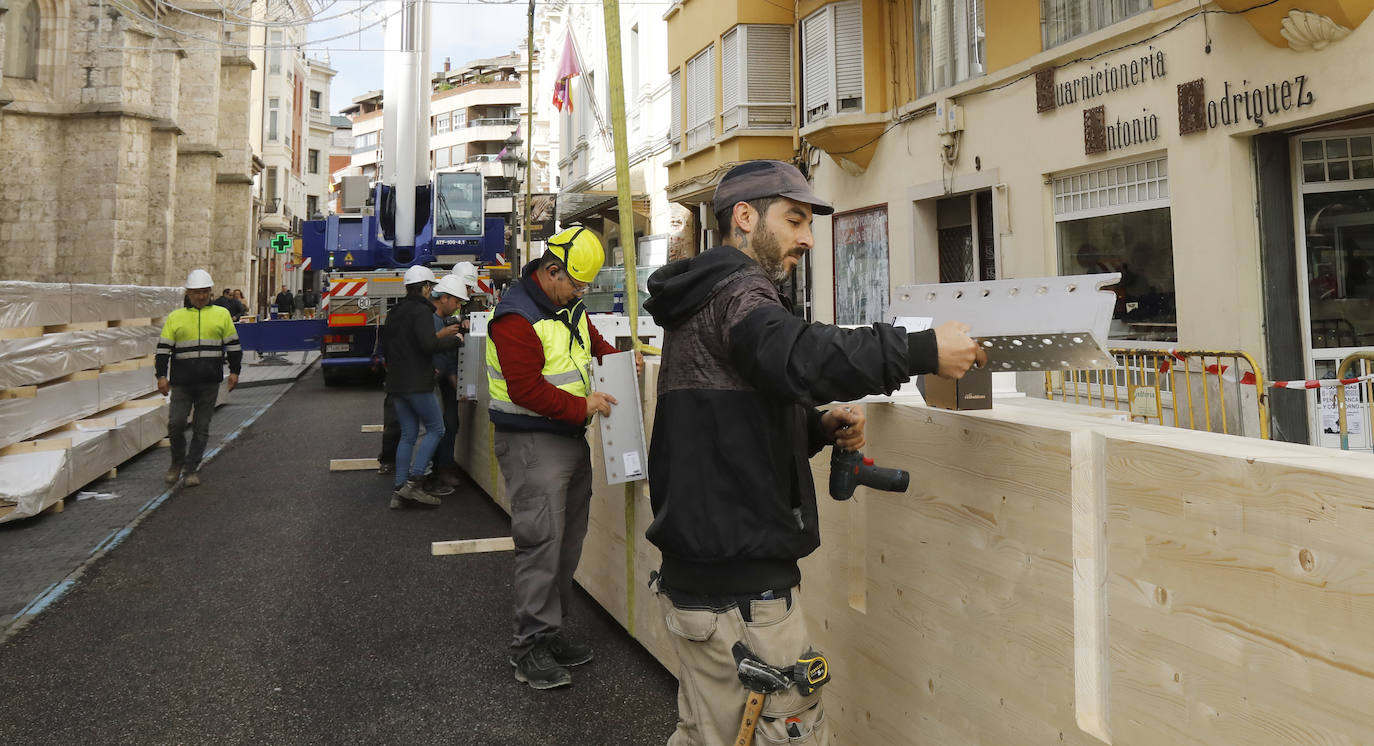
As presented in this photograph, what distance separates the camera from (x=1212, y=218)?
8.78 metres

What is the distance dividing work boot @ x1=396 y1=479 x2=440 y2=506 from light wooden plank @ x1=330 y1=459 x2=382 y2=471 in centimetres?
174

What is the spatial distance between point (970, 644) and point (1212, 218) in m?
8.32

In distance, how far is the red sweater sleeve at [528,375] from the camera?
3.82 metres

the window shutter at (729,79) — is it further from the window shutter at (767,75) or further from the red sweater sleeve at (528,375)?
the red sweater sleeve at (528,375)

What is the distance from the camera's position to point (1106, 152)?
396 inches

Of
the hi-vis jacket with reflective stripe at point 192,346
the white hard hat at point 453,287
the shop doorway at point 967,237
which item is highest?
the shop doorway at point 967,237

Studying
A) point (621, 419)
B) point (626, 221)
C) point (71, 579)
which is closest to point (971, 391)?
point (621, 419)

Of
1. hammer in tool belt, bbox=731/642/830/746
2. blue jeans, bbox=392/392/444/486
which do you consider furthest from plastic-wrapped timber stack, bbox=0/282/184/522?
hammer in tool belt, bbox=731/642/830/746

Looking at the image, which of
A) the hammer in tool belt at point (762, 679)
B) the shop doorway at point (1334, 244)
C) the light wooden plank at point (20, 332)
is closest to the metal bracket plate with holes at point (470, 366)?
the light wooden plank at point (20, 332)

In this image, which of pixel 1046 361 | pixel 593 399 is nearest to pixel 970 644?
pixel 1046 361

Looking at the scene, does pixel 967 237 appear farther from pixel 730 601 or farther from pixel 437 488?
pixel 730 601

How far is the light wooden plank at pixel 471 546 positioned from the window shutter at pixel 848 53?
36.3 ft

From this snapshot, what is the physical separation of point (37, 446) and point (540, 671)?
5.90 meters

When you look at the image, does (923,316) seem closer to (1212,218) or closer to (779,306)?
(779,306)
